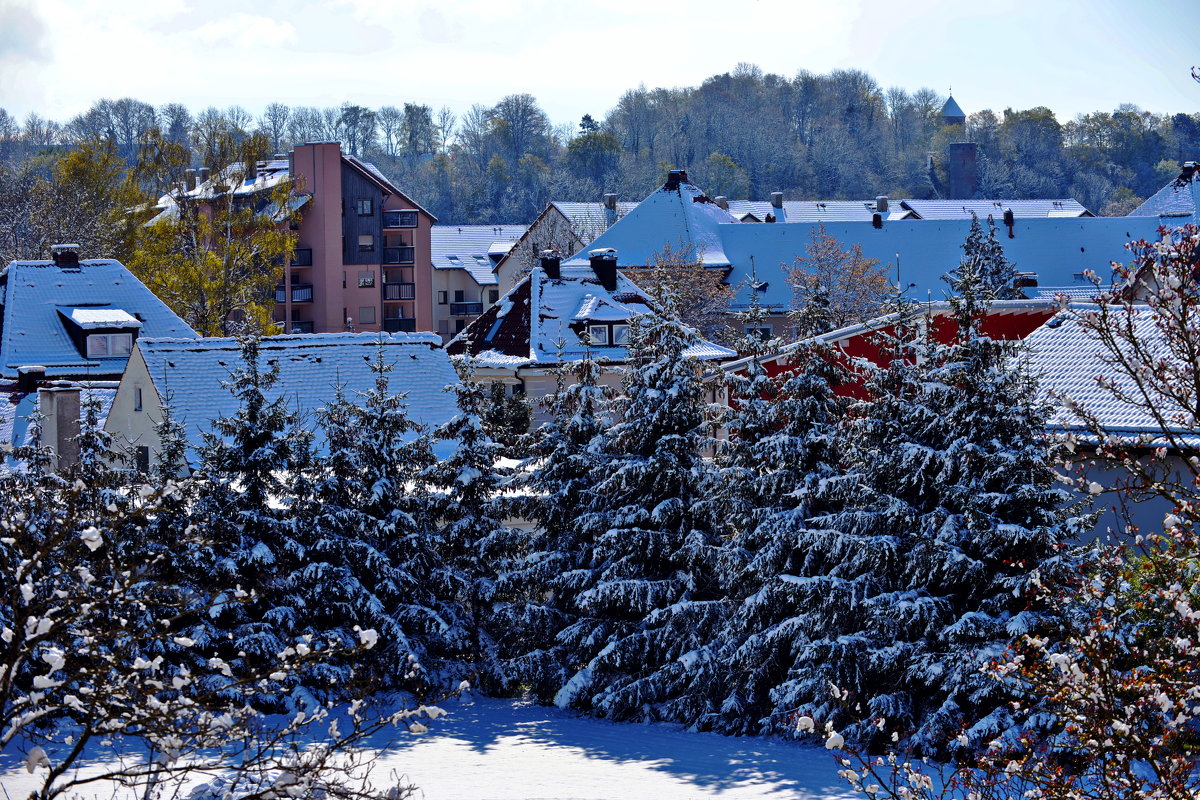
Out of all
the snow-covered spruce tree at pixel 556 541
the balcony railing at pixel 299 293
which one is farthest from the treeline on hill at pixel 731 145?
the snow-covered spruce tree at pixel 556 541

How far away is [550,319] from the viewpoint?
39.1m

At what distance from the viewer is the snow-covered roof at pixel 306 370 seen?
26.3 meters

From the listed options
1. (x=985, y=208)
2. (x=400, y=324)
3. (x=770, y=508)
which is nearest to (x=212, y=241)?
(x=400, y=324)

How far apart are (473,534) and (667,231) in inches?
1650

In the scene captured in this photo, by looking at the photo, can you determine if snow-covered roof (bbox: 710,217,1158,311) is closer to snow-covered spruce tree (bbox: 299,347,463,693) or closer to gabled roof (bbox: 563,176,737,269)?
gabled roof (bbox: 563,176,737,269)

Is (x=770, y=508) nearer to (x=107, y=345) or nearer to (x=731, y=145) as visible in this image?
(x=107, y=345)

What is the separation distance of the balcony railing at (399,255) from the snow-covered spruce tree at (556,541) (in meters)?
46.8

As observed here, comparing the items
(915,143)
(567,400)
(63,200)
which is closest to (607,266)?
(567,400)

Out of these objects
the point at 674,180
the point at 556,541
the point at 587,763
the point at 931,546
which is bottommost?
the point at 587,763

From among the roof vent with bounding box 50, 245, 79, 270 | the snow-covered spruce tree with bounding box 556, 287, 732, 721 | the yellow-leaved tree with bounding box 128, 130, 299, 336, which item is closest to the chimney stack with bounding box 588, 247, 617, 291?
the yellow-leaved tree with bounding box 128, 130, 299, 336

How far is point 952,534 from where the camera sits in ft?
55.9

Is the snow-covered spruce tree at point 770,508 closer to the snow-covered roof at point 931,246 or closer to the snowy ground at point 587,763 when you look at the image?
the snowy ground at point 587,763

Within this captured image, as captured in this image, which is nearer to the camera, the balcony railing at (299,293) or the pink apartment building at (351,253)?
the pink apartment building at (351,253)

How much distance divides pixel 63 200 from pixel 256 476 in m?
37.1
